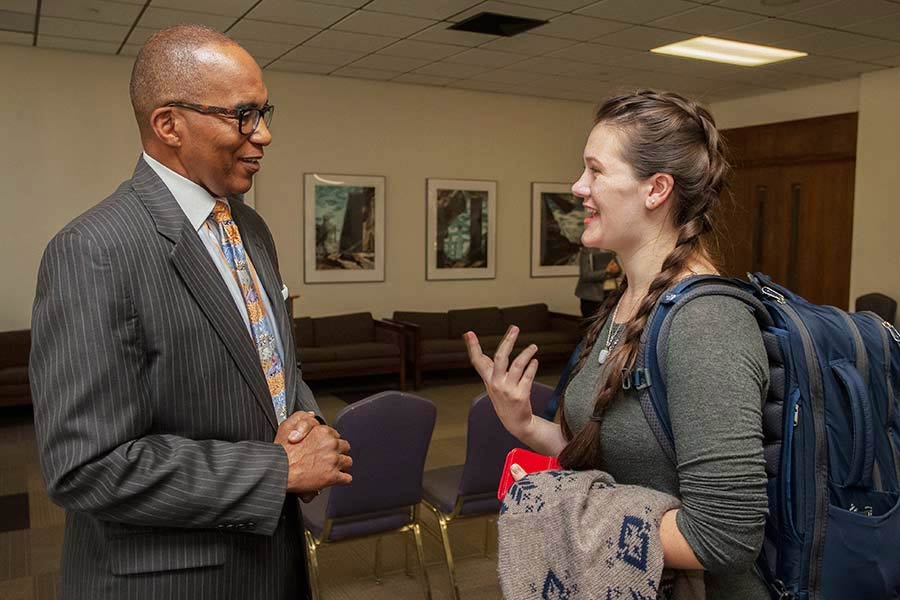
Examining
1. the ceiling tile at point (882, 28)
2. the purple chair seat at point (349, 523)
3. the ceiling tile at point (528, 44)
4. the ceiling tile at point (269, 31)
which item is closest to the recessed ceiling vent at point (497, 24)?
the ceiling tile at point (528, 44)

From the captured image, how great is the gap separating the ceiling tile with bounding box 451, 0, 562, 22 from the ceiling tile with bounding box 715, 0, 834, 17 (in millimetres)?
1228

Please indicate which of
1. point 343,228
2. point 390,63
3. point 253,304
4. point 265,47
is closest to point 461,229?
point 343,228

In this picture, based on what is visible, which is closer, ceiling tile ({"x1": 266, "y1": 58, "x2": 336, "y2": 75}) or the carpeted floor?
the carpeted floor

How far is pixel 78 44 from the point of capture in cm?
695

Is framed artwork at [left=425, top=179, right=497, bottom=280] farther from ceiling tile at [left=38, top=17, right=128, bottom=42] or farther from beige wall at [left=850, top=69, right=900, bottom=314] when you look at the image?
beige wall at [left=850, top=69, right=900, bottom=314]

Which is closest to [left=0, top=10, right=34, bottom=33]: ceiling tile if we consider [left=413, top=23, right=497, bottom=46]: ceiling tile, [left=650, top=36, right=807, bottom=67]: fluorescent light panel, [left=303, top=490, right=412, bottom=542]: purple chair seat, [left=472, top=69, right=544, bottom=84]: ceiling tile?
[left=413, top=23, right=497, bottom=46]: ceiling tile

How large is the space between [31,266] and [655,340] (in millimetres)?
7441

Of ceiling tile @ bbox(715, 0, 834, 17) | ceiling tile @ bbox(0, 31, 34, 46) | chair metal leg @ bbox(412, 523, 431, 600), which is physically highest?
ceiling tile @ bbox(0, 31, 34, 46)

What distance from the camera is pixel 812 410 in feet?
4.26

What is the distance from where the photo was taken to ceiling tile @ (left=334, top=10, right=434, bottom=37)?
5.89 meters

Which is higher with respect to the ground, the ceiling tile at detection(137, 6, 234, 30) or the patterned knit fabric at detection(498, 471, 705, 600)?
the ceiling tile at detection(137, 6, 234, 30)

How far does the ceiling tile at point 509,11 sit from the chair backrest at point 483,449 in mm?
3336

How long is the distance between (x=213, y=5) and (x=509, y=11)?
2.18 metres

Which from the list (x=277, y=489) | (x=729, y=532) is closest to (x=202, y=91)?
(x=277, y=489)
